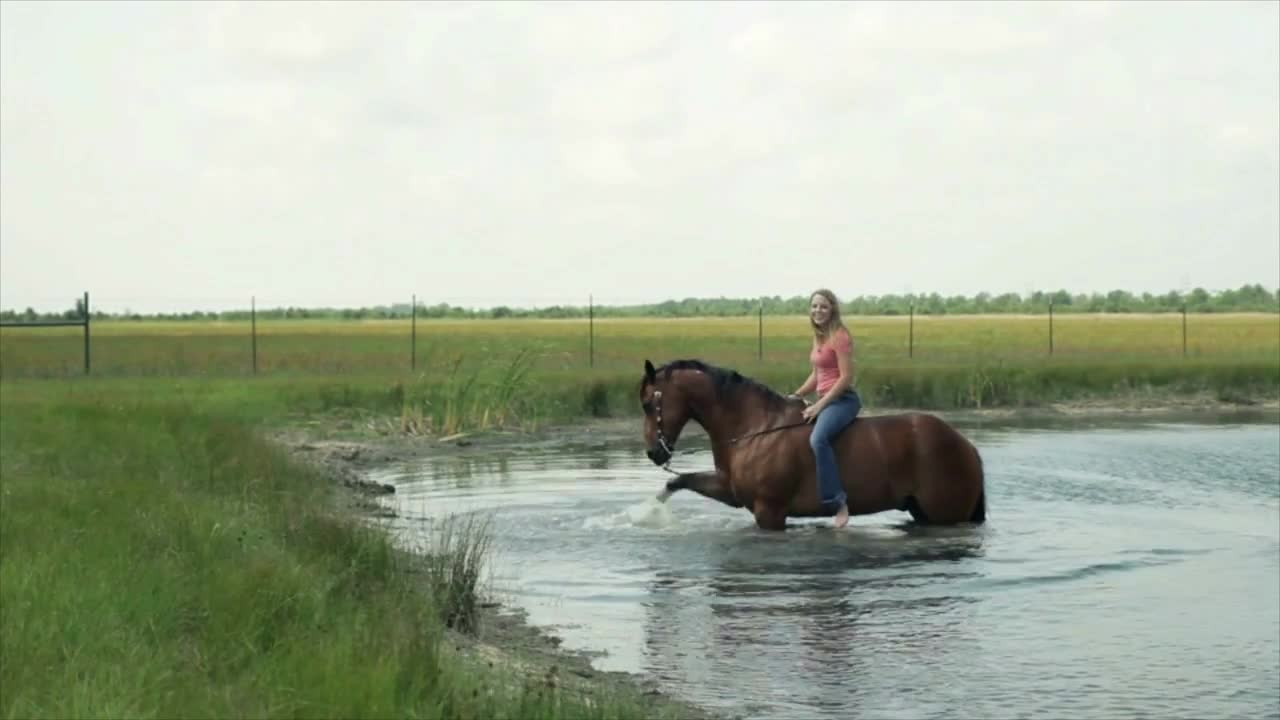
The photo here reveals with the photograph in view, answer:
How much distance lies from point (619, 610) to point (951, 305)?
6006 inches

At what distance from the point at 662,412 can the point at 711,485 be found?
79cm

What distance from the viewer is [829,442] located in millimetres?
14781

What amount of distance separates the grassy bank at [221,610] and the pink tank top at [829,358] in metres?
4.19

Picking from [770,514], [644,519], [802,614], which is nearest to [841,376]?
[770,514]

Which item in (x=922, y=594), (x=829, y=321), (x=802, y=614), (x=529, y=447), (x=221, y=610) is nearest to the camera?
(x=221, y=610)

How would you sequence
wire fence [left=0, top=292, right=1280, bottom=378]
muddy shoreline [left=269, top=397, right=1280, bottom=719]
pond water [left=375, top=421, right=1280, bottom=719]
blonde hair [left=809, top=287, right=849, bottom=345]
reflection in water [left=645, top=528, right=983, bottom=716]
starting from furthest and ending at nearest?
wire fence [left=0, top=292, right=1280, bottom=378]
blonde hair [left=809, top=287, right=849, bottom=345]
reflection in water [left=645, top=528, right=983, bottom=716]
pond water [left=375, top=421, right=1280, bottom=719]
muddy shoreline [left=269, top=397, right=1280, bottom=719]

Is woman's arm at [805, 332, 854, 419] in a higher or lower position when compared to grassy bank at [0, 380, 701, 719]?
higher

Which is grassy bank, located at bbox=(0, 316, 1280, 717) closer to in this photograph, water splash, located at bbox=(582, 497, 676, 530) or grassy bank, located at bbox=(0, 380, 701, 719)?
grassy bank, located at bbox=(0, 380, 701, 719)

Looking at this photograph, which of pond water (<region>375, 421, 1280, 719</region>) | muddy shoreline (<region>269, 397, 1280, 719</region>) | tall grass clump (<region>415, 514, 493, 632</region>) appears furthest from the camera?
tall grass clump (<region>415, 514, 493, 632</region>)

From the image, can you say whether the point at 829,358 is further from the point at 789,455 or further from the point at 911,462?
the point at 911,462

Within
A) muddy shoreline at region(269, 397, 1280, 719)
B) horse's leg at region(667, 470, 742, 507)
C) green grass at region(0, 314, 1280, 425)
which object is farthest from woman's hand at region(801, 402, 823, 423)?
green grass at region(0, 314, 1280, 425)

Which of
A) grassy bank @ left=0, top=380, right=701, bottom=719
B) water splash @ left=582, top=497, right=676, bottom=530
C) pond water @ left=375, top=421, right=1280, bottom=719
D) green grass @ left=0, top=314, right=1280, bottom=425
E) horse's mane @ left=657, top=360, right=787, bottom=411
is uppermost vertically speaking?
horse's mane @ left=657, top=360, right=787, bottom=411

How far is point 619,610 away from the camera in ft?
38.0

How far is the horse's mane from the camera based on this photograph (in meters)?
15.2
